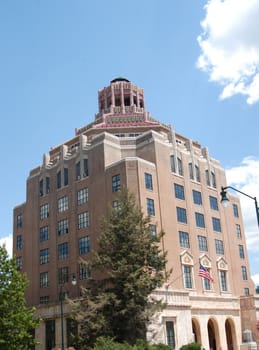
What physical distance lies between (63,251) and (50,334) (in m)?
10.3

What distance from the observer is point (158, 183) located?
5616cm

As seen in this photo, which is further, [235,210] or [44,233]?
[235,210]

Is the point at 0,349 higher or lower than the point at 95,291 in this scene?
lower

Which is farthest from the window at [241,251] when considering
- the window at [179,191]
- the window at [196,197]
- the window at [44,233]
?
the window at [44,233]

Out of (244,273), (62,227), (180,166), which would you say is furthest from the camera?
(244,273)

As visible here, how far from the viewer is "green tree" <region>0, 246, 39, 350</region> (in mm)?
37469

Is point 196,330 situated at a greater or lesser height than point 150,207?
lesser

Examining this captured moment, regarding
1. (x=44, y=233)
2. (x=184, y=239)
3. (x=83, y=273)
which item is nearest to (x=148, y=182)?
(x=184, y=239)

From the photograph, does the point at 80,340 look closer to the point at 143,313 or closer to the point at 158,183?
the point at 143,313

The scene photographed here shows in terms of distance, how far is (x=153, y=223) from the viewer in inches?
2105

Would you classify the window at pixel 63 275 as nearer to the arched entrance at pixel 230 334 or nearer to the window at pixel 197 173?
the window at pixel 197 173

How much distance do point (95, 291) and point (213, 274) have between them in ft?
70.3

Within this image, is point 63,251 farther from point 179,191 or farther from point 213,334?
point 213,334

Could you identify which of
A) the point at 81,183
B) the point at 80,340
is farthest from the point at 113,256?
the point at 81,183
